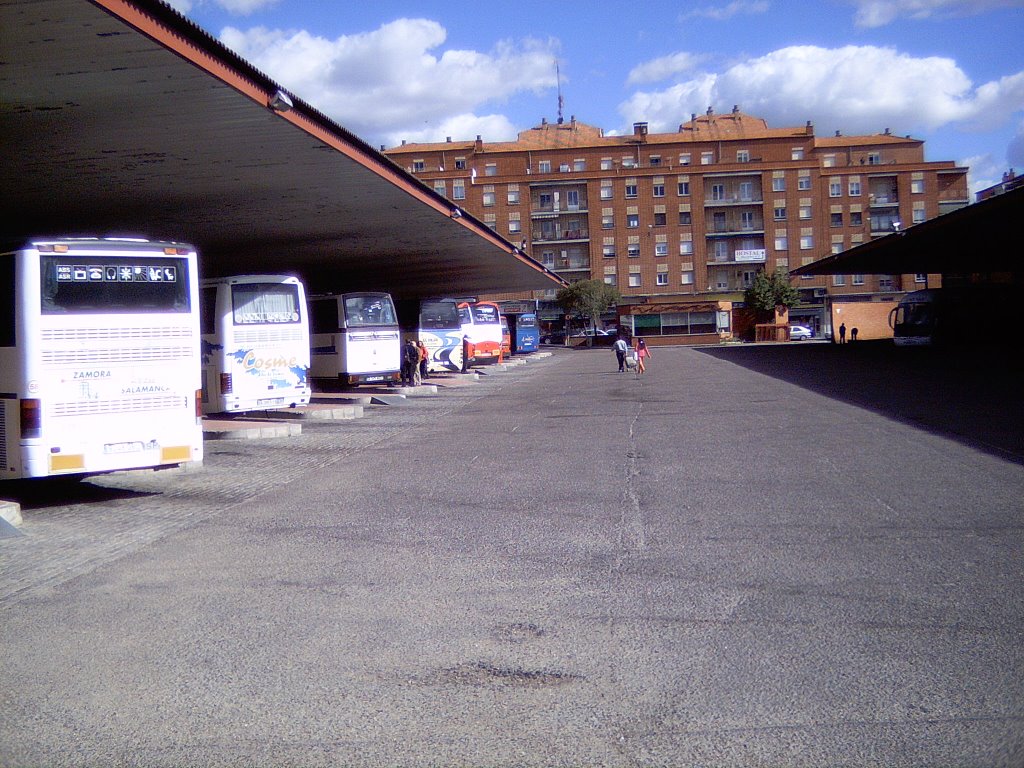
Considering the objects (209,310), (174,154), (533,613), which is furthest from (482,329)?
(533,613)

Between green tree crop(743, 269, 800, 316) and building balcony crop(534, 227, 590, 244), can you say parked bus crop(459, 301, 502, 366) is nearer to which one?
green tree crop(743, 269, 800, 316)

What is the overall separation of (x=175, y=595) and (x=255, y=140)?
883cm

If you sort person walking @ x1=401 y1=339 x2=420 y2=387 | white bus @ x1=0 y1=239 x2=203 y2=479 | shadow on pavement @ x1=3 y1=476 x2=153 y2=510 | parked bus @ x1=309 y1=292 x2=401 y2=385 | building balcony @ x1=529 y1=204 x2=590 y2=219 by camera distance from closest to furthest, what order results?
Answer: white bus @ x1=0 y1=239 x2=203 y2=479 → shadow on pavement @ x1=3 y1=476 x2=153 y2=510 → parked bus @ x1=309 y1=292 x2=401 y2=385 → person walking @ x1=401 y1=339 x2=420 y2=387 → building balcony @ x1=529 y1=204 x2=590 y2=219

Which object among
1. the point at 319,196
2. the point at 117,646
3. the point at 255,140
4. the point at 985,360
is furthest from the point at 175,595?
the point at 985,360

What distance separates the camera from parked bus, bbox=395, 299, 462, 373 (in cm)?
3459

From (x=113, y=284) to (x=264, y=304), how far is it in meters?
8.37

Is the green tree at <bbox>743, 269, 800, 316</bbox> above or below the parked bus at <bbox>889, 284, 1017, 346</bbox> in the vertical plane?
above

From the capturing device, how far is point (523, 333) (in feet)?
216

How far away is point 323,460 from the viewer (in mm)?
14375

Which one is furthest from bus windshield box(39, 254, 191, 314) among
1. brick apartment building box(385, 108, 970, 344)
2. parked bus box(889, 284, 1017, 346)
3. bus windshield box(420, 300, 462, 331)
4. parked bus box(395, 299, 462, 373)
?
brick apartment building box(385, 108, 970, 344)

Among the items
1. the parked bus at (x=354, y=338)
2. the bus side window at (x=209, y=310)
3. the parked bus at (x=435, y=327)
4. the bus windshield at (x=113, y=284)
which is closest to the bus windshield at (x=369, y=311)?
the parked bus at (x=354, y=338)

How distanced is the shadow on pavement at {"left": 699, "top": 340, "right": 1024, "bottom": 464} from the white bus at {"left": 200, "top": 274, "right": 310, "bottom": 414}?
11.1m

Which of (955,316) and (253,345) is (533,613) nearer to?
(253,345)

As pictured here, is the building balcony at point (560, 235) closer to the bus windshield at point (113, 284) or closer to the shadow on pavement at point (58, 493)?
the shadow on pavement at point (58, 493)
